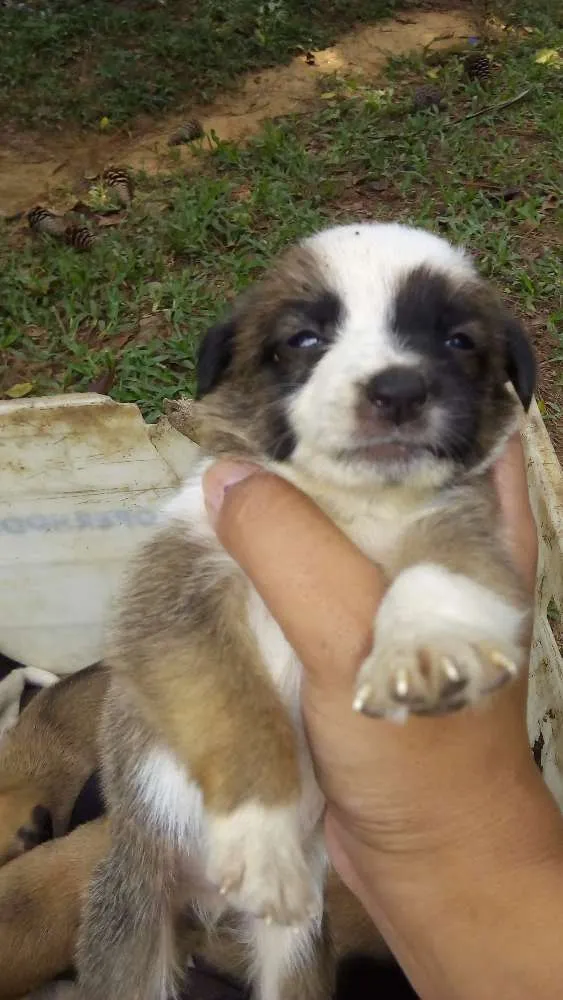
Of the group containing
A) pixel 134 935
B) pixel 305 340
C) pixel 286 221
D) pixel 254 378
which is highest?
pixel 305 340

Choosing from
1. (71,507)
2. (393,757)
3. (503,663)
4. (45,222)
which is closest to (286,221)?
(45,222)

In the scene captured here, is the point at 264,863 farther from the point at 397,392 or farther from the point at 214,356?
the point at 214,356

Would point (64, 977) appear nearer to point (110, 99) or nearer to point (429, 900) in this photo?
point (429, 900)

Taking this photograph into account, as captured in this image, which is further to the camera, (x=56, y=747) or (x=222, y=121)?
(x=222, y=121)

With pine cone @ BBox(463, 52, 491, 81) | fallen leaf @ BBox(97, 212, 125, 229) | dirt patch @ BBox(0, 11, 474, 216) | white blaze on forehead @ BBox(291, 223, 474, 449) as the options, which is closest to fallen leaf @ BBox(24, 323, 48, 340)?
fallen leaf @ BBox(97, 212, 125, 229)

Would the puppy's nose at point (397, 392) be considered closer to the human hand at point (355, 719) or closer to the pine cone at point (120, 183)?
the human hand at point (355, 719)

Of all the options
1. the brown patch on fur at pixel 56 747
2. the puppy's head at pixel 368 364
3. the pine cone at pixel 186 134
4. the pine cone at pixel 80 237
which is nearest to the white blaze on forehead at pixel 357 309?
the puppy's head at pixel 368 364

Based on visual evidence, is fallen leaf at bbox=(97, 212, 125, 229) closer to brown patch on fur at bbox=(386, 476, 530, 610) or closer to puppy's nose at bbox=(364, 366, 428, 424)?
brown patch on fur at bbox=(386, 476, 530, 610)
